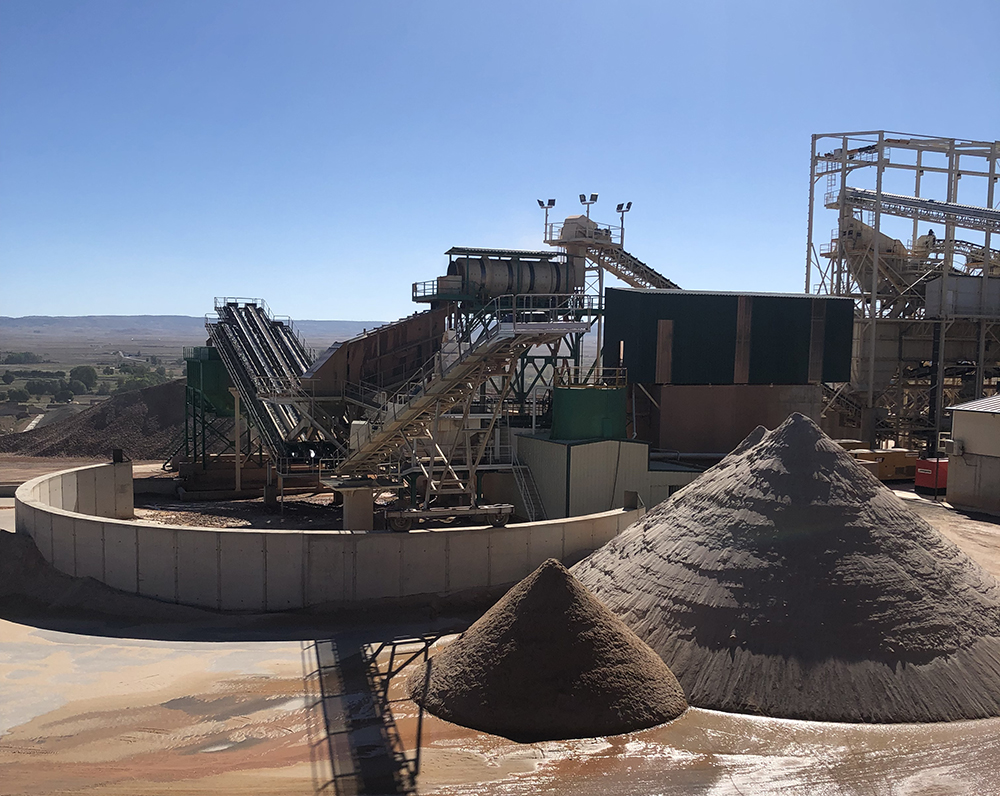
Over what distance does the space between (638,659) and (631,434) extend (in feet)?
54.5

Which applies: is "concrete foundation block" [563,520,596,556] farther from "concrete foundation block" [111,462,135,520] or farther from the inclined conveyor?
"concrete foundation block" [111,462,135,520]

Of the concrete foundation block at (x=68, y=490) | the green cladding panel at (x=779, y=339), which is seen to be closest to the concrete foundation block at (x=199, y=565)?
the concrete foundation block at (x=68, y=490)

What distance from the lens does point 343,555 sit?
1780cm

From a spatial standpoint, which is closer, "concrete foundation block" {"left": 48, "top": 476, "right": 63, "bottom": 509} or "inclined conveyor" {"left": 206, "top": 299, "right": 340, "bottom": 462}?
"concrete foundation block" {"left": 48, "top": 476, "right": 63, "bottom": 509}

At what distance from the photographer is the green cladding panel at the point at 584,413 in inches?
989

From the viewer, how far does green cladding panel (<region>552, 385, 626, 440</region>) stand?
989 inches

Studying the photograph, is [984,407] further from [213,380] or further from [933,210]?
[213,380]

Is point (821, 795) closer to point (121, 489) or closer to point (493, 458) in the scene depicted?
point (493, 458)

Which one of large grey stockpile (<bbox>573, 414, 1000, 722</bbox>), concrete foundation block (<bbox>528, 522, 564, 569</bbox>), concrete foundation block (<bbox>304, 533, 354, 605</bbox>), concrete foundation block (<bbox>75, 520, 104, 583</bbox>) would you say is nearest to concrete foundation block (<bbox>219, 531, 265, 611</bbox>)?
concrete foundation block (<bbox>304, 533, 354, 605</bbox>)

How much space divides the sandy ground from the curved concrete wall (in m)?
2.90

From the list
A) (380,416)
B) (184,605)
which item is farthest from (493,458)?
(184,605)

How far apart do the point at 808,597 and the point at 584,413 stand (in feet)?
39.6

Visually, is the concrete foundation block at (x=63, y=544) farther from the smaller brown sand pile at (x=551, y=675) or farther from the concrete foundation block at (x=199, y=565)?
the smaller brown sand pile at (x=551, y=675)

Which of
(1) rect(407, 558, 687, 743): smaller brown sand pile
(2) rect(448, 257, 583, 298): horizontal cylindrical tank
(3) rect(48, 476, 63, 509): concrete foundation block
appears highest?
(2) rect(448, 257, 583, 298): horizontal cylindrical tank
